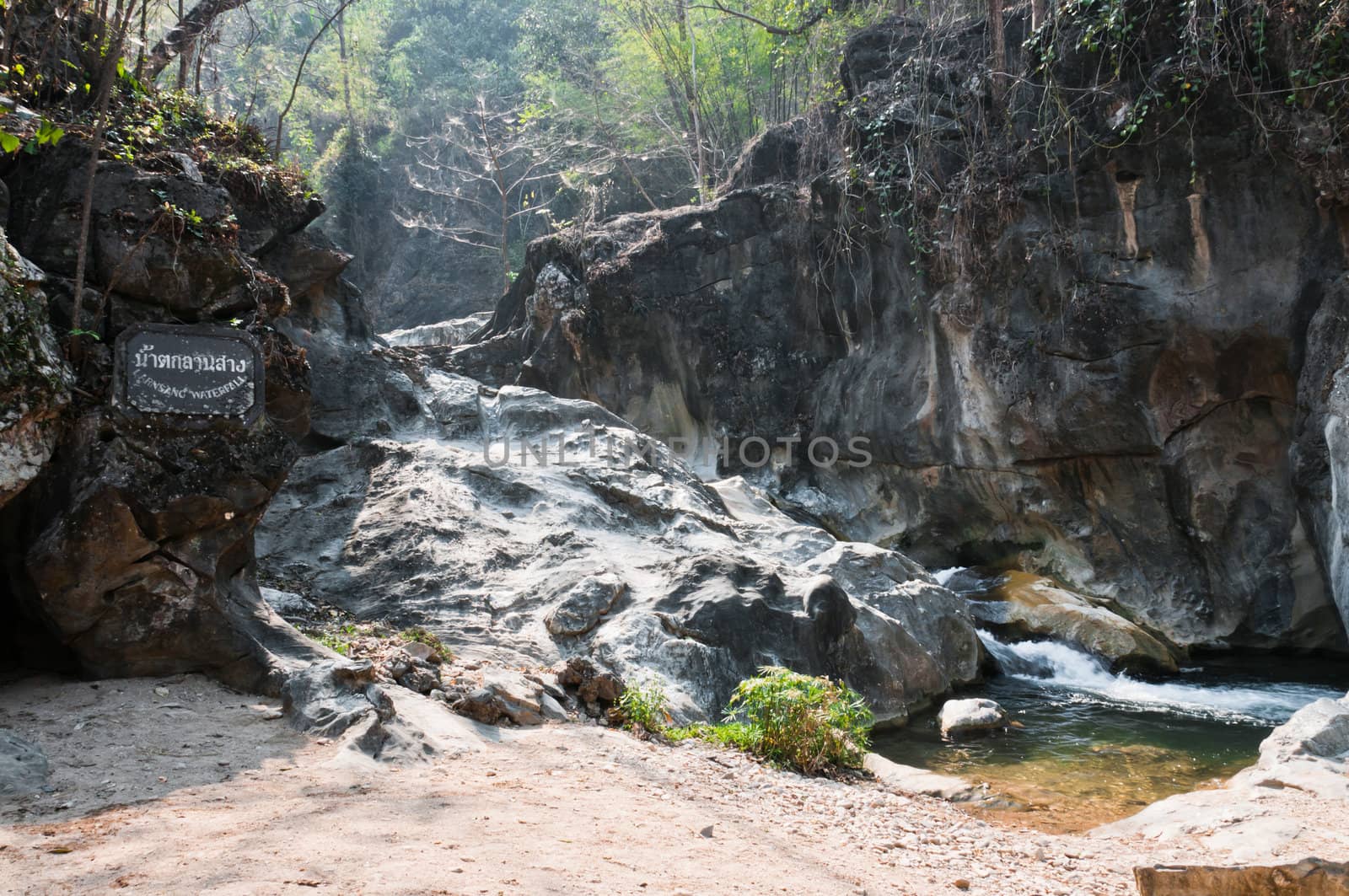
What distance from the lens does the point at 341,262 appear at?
10891mm

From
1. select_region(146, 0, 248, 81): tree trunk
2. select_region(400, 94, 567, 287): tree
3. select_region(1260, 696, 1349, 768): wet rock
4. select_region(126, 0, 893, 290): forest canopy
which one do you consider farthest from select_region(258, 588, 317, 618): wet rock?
select_region(400, 94, 567, 287): tree

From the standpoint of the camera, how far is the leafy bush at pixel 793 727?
573 centimetres

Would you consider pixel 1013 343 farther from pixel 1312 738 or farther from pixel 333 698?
pixel 333 698

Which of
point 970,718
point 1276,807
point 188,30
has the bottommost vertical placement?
point 970,718

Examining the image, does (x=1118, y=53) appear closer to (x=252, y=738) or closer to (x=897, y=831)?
(x=897, y=831)

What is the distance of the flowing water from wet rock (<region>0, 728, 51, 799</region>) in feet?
16.2

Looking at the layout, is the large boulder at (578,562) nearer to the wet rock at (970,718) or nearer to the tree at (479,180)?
the wet rock at (970,718)

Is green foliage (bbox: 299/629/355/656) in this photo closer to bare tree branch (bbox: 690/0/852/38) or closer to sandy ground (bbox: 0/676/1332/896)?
sandy ground (bbox: 0/676/1332/896)

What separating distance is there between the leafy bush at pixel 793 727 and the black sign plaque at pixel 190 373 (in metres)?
3.14

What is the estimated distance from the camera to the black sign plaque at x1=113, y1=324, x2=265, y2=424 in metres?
5.24

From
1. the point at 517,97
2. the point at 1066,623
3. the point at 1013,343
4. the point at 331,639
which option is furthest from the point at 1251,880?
the point at 517,97

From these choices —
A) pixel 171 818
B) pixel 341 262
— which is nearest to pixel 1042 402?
pixel 341 262

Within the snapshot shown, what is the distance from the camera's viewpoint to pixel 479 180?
92.0 feet

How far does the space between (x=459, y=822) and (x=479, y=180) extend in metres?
26.4
